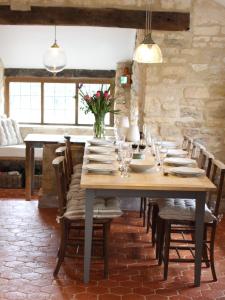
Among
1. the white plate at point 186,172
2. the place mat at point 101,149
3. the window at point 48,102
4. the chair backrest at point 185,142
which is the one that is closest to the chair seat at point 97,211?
the white plate at point 186,172

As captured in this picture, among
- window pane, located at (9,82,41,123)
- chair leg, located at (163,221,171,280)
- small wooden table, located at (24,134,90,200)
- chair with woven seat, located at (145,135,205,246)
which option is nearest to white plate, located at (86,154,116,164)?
chair with woven seat, located at (145,135,205,246)

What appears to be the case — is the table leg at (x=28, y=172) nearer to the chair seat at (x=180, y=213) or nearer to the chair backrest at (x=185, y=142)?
the chair backrest at (x=185, y=142)

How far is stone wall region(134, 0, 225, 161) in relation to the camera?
20.2 feet

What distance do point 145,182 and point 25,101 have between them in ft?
19.6

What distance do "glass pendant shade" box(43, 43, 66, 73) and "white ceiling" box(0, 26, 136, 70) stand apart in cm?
94

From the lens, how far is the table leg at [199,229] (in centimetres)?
382

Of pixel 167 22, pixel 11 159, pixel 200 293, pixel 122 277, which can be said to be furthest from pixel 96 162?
pixel 11 159

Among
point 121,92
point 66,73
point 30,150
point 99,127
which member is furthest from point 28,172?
point 66,73

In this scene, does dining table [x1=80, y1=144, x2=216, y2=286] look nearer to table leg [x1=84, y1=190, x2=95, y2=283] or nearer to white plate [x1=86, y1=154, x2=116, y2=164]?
table leg [x1=84, y1=190, x2=95, y2=283]

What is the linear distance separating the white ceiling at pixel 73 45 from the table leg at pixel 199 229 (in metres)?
4.56

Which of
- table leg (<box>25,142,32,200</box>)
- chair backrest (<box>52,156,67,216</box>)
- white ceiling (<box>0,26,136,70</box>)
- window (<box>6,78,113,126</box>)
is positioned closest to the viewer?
chair backrest (<box>52,156,67,216</box>)

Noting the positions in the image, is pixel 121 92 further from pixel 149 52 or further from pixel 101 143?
pixel 149 52

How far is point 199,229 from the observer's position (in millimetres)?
3877

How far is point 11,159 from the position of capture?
823cm
